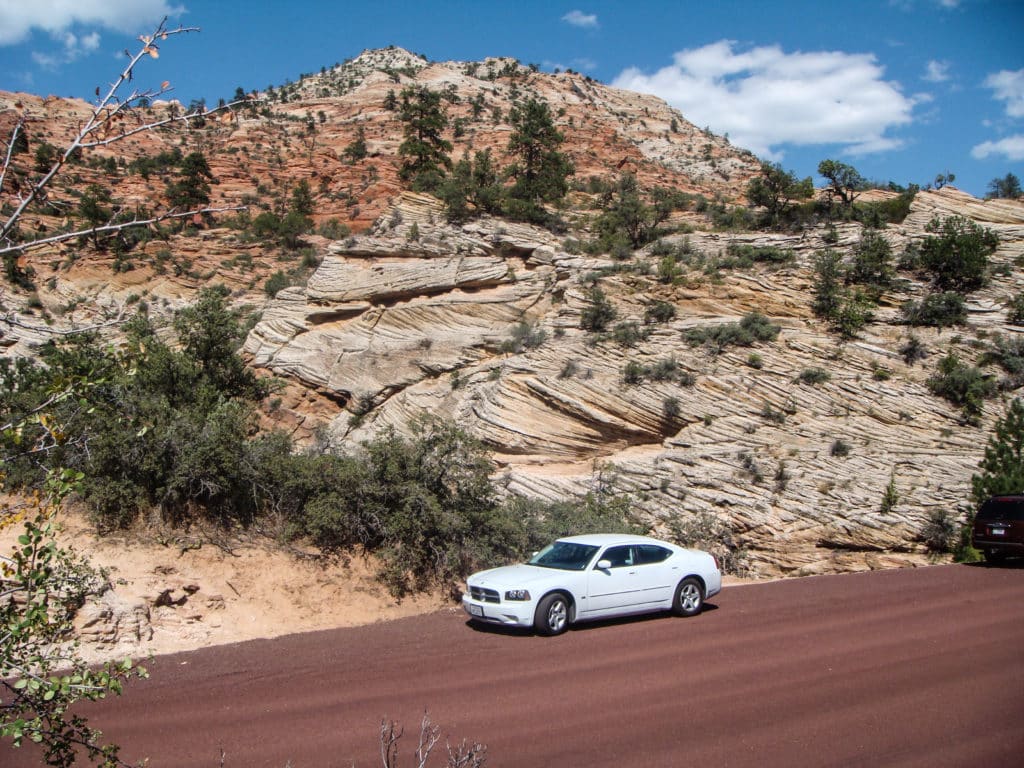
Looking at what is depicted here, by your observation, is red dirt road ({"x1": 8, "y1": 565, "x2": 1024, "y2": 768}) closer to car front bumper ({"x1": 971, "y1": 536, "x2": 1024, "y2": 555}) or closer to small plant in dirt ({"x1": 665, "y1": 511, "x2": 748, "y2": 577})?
car front bumper ({"x1": 971, "y1": 536, "x2": 1024, "y2": 555})

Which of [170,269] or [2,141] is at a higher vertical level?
[170,269]

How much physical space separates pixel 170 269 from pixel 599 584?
1164 inches

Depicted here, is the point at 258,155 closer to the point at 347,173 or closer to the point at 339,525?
the point at 347,173

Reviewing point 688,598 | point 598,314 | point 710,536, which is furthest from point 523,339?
point 688,598

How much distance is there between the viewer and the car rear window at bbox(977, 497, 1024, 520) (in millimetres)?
14055

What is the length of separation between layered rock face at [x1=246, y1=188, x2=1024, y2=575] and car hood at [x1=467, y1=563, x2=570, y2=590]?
864 centimetres

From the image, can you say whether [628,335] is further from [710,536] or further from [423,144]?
[423,144]

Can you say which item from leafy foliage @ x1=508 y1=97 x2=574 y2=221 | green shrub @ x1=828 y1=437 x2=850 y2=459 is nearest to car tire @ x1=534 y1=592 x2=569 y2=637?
green shrub @ x1=828 y1=437 x2=850 y2=459

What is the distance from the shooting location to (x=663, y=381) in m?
21.5

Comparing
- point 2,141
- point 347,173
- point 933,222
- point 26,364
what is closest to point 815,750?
point 2,141

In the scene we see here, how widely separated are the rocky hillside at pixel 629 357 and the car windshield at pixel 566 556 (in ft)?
25.1

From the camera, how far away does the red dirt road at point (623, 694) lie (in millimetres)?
5520

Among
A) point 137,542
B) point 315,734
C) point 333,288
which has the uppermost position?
point 333,288

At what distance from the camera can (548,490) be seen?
1884cm
